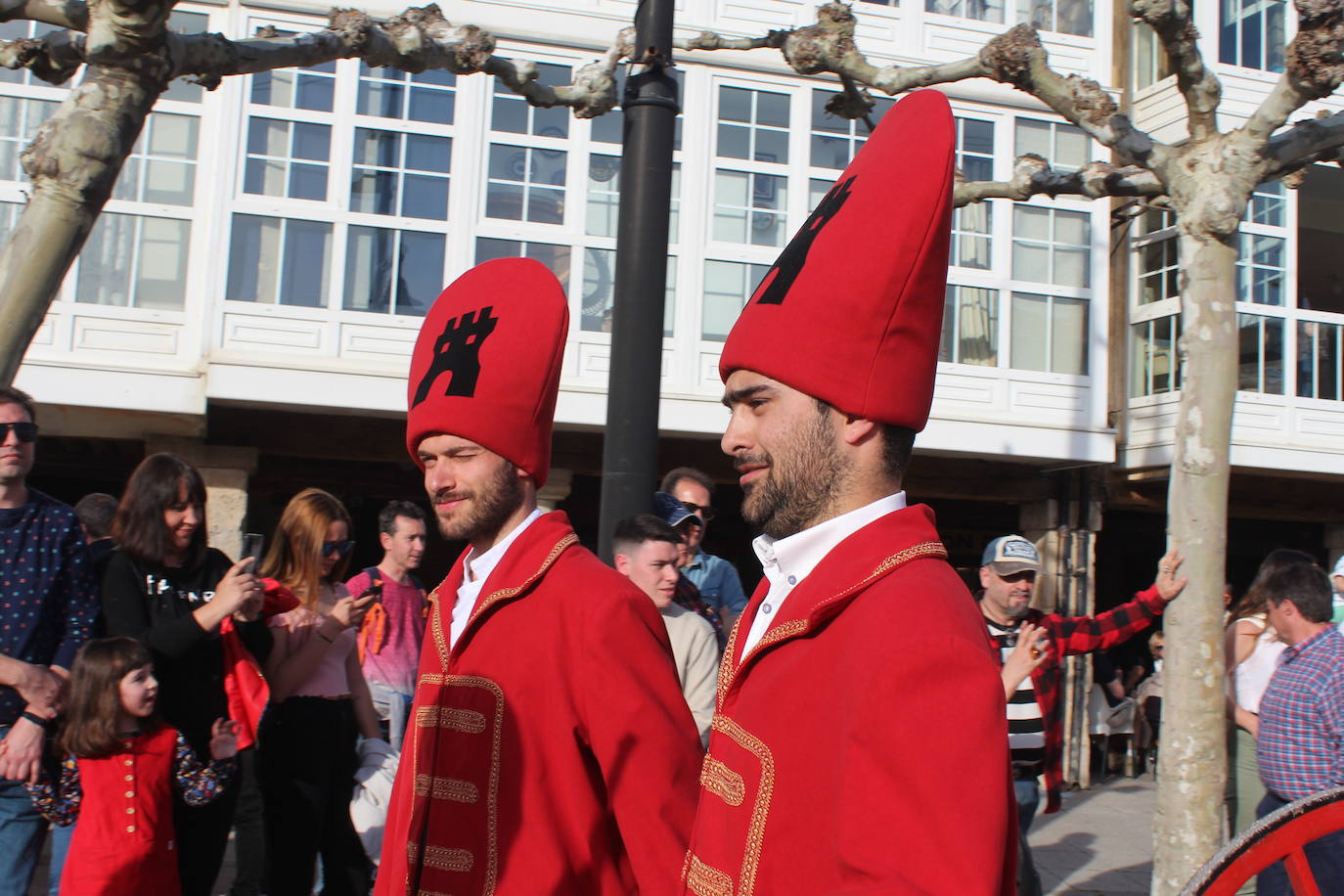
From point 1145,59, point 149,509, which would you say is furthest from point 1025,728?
point 1145,59

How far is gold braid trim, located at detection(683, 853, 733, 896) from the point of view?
165cm

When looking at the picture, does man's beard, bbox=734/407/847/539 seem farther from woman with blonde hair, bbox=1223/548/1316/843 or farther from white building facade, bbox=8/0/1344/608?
white building facade, bbox=8/0/1344/608

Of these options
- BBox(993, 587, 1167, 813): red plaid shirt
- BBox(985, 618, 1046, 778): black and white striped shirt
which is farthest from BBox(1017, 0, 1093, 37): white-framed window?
BBox(985, 618, 1046, 778): black and white striped shirt

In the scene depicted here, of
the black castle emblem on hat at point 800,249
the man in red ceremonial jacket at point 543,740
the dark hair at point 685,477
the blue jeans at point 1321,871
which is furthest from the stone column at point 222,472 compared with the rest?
the black castle emblem on hat at point 800,249

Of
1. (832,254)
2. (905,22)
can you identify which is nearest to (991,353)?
(905,22)

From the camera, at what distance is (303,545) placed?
5090mm

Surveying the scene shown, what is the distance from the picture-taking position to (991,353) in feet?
41.6

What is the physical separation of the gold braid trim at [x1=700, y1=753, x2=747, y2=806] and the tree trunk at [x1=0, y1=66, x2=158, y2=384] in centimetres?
344

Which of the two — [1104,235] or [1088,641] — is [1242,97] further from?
[1088,641]

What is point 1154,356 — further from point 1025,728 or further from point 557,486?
point 1025,728

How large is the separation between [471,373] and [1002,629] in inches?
130

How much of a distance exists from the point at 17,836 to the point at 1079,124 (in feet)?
18.7

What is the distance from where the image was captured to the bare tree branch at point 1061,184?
6887 millimetres

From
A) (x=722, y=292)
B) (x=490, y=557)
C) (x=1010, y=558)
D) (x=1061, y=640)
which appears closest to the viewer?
(x=490, y=557)
